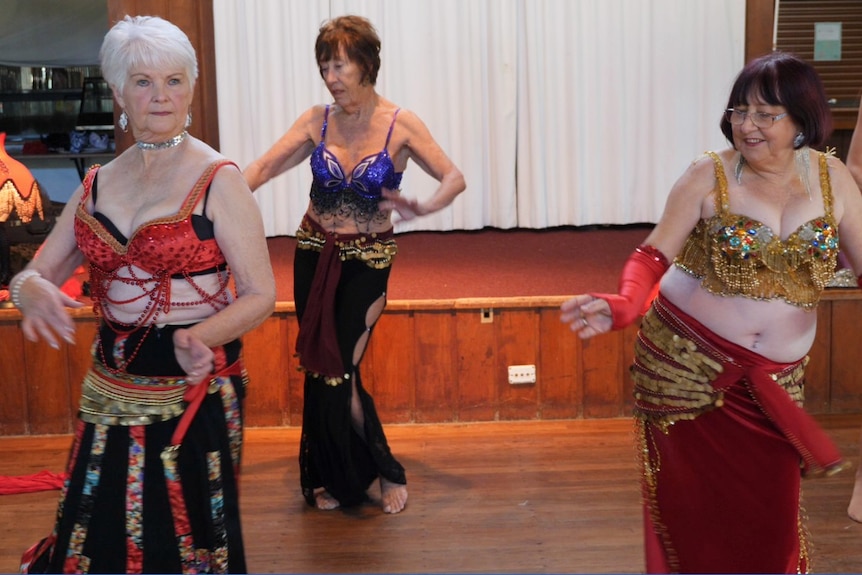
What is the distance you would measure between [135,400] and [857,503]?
2.48 meters

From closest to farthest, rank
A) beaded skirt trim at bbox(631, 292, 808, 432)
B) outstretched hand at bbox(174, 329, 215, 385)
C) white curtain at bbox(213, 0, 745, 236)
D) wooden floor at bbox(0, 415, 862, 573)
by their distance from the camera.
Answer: outstretched hand at bbox(174, 329, 215, 385)
beaded skirt trim at bbox(631, 292, 808, 432)
wooden floor at bbox(0, 415, 862, 573)
white curtain at bbox(213, 0, 745, 236)

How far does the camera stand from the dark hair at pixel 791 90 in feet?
8.59

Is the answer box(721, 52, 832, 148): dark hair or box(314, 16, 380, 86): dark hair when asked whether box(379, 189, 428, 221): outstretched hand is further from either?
box(721, 52, 832, 148): dark hair

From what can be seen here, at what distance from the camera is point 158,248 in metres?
2.44

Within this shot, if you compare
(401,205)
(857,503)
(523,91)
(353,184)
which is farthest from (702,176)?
(523,91)

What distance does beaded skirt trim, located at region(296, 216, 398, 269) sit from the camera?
393 cm

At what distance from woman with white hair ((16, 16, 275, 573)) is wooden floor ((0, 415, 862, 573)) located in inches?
42.6

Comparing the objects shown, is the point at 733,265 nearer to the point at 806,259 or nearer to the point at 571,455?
the point at 806,259

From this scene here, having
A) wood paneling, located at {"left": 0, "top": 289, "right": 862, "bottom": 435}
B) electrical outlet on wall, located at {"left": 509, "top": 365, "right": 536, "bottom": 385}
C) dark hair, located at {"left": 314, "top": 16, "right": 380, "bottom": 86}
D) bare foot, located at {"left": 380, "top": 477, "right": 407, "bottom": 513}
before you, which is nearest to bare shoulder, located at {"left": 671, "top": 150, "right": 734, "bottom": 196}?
dark hair, located at {"left": 314, "top": 16, "right": 380, "bottom": 86}

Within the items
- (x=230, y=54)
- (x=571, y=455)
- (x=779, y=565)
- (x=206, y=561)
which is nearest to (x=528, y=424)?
(x=571, y=455)

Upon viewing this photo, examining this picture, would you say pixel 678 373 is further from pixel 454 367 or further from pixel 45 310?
pixel 454 367

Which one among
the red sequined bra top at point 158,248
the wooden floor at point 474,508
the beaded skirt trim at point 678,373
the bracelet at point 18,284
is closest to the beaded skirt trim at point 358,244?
the wooden floor at point 474,508

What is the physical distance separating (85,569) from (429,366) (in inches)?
103

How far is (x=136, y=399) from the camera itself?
97.5 inches
